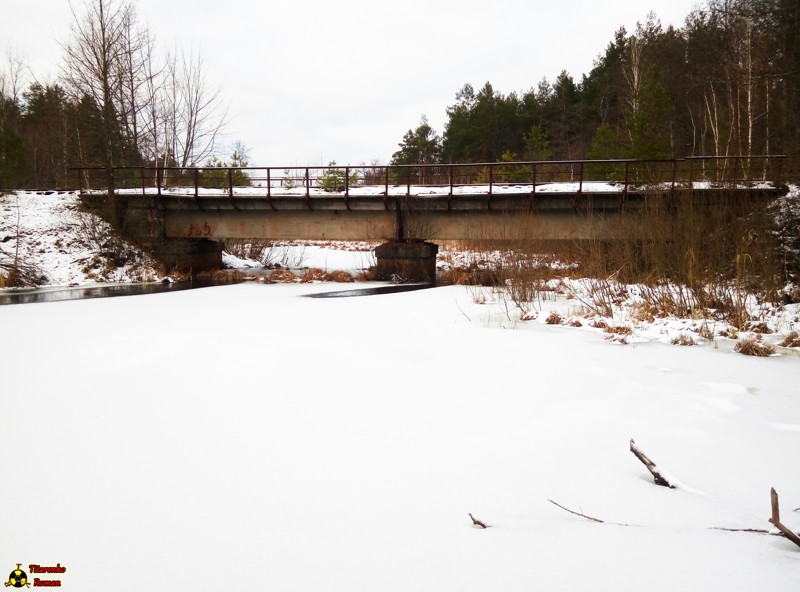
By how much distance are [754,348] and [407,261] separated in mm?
14764

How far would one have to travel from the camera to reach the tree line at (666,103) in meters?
19.4

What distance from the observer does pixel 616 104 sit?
4644 cm

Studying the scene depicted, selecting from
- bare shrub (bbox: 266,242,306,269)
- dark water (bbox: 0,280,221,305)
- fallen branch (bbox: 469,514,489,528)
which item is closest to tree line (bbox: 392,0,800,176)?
fallen branch (bbox: 469,514,489,528)

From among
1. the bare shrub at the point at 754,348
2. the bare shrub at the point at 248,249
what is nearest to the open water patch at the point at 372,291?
the bare shrub at the point at 754,348

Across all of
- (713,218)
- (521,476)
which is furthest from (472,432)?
(713,218)

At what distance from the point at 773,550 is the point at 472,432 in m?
2.43

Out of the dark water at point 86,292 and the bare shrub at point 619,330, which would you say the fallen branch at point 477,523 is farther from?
the dark water at point 86,292

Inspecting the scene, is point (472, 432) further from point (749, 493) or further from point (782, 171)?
point (782, 171)

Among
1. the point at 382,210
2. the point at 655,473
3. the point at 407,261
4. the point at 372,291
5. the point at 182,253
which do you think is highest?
the point at 382,210

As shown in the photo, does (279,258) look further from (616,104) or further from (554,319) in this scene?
(616,104)

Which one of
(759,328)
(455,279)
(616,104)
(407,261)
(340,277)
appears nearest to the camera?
(759,328)

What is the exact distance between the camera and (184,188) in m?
26.2

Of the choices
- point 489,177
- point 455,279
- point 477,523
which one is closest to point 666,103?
point 489,177

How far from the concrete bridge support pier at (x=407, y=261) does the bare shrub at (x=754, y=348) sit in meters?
13.9
